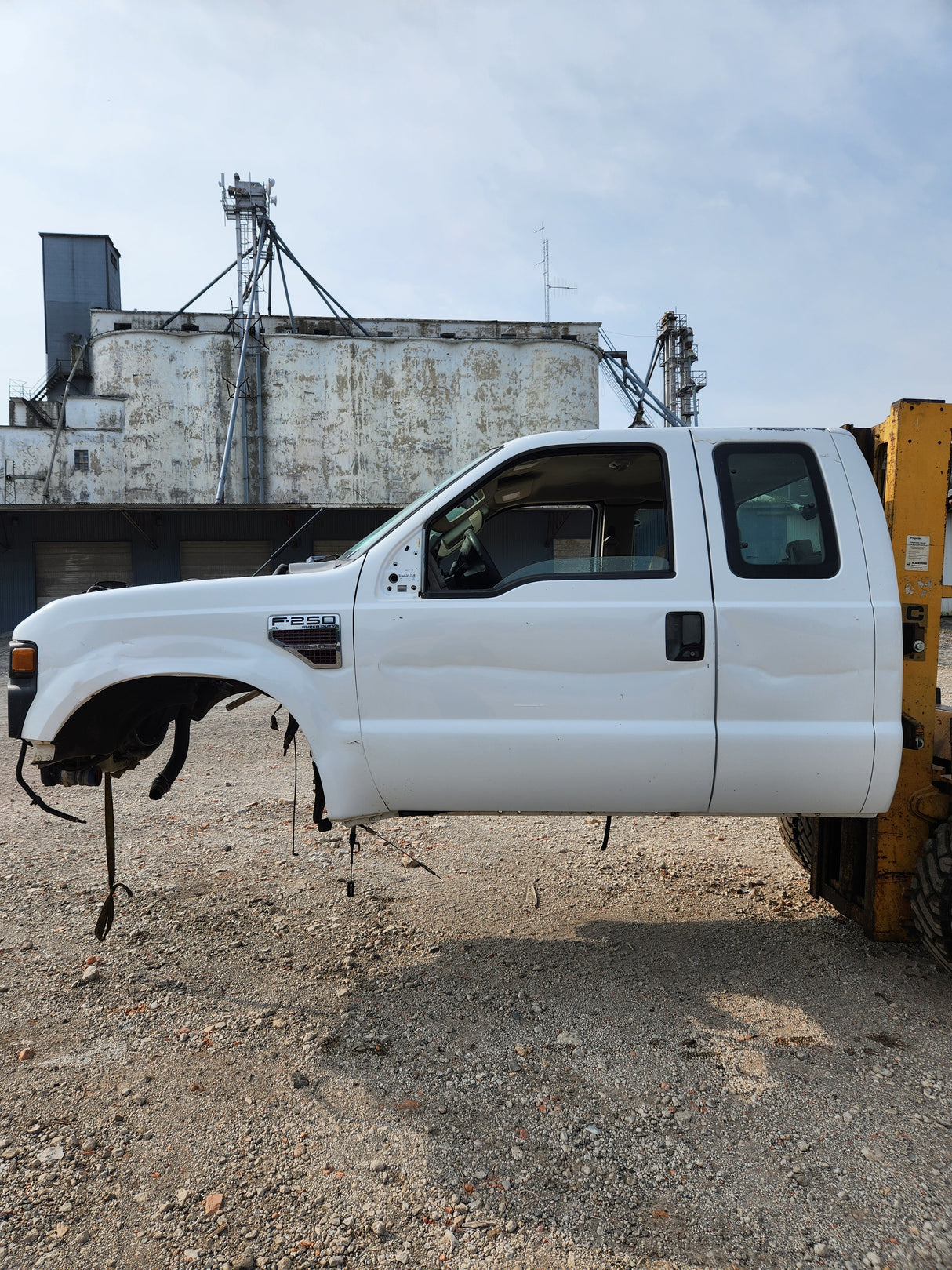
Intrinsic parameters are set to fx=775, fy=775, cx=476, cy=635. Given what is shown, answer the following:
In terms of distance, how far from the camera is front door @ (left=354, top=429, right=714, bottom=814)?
2.93m

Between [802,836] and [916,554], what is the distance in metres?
1.68

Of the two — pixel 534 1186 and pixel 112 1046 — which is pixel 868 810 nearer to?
pixel 534 1186

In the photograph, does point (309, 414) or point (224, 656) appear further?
point (309, 414)

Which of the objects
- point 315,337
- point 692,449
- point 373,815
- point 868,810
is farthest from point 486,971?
point 315,337

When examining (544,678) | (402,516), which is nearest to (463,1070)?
(544,678)

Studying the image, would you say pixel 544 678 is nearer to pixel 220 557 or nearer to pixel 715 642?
pixel 715 642

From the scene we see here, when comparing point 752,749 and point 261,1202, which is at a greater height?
point 752,749

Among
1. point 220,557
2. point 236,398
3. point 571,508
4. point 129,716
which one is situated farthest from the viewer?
point 236,398

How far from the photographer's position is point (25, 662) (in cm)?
305

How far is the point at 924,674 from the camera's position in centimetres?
331

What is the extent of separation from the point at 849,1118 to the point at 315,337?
2643 cm

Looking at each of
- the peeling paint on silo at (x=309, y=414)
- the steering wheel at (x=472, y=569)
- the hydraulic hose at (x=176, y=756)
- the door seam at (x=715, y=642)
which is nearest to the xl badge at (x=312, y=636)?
the steering wheel at (x=472, y=569)

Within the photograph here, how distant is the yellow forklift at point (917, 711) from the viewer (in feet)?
10.6

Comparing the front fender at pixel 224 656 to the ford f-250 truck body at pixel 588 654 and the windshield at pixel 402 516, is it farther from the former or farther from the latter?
the windshield at pixel 402 516
